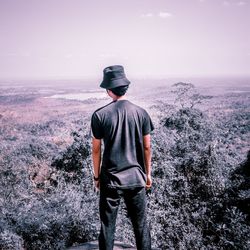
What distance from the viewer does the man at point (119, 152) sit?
3018 millimetres

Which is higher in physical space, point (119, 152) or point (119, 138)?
point (119, 138)

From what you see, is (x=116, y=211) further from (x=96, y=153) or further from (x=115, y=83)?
(x=115, y=83)

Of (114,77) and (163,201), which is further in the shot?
(163,201)

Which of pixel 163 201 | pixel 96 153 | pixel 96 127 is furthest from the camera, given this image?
pixel 163 201

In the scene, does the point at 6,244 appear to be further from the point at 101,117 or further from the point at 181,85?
the point at 181,85

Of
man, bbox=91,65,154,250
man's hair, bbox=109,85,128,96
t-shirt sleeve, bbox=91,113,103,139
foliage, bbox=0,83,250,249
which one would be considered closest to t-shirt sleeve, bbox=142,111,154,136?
man, bbox=91,65,154,250

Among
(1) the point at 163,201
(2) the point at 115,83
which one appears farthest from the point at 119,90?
(1) the point at 163,201

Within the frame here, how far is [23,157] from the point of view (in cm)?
1891

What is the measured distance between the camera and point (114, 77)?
3.06m

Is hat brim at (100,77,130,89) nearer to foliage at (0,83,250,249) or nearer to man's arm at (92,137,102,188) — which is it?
man's arm at (92,137,102,188)

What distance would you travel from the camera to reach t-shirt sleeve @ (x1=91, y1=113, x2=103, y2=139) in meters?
2.97

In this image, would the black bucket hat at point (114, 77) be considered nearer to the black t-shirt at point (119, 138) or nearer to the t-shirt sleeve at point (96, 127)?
the black t-shirt at point (119, 138)

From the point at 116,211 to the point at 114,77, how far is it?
53.1 inches

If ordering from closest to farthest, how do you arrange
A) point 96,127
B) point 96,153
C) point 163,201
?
point 96,127
point 96,153
point 163,201
